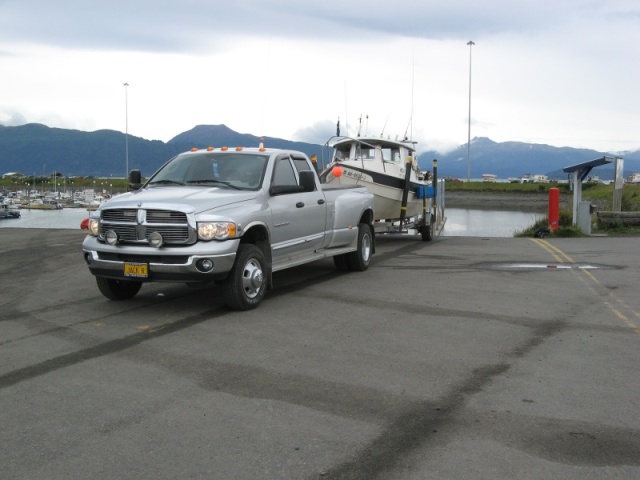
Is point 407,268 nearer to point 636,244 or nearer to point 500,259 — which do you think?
point 500,259

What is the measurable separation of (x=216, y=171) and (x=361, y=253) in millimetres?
3652

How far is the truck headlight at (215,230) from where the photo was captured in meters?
8.55

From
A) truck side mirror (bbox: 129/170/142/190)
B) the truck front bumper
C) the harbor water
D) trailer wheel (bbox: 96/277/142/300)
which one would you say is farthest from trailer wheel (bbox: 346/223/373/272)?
the harbor water

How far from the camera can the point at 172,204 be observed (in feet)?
28.2

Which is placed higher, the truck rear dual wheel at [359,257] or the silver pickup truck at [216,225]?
the silver pickup truck at [216,225]

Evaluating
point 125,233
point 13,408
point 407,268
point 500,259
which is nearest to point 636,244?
point 500,259

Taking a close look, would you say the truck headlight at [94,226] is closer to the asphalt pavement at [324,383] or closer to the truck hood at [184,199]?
the truck hood at [184,199]

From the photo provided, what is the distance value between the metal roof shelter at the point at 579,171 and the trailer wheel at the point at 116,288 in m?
15.4

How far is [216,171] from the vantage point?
1005 cm

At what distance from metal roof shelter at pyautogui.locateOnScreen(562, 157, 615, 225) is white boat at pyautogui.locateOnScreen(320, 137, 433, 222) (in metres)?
4.72

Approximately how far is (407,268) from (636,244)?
7.60 meters

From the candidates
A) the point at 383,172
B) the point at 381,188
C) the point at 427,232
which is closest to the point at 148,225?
the point at 381,188

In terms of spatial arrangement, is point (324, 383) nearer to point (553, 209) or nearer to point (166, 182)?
point (166, 182)

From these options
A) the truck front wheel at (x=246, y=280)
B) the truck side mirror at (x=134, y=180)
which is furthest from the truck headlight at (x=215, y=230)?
the truck side mirror at (x=134, y=180)
